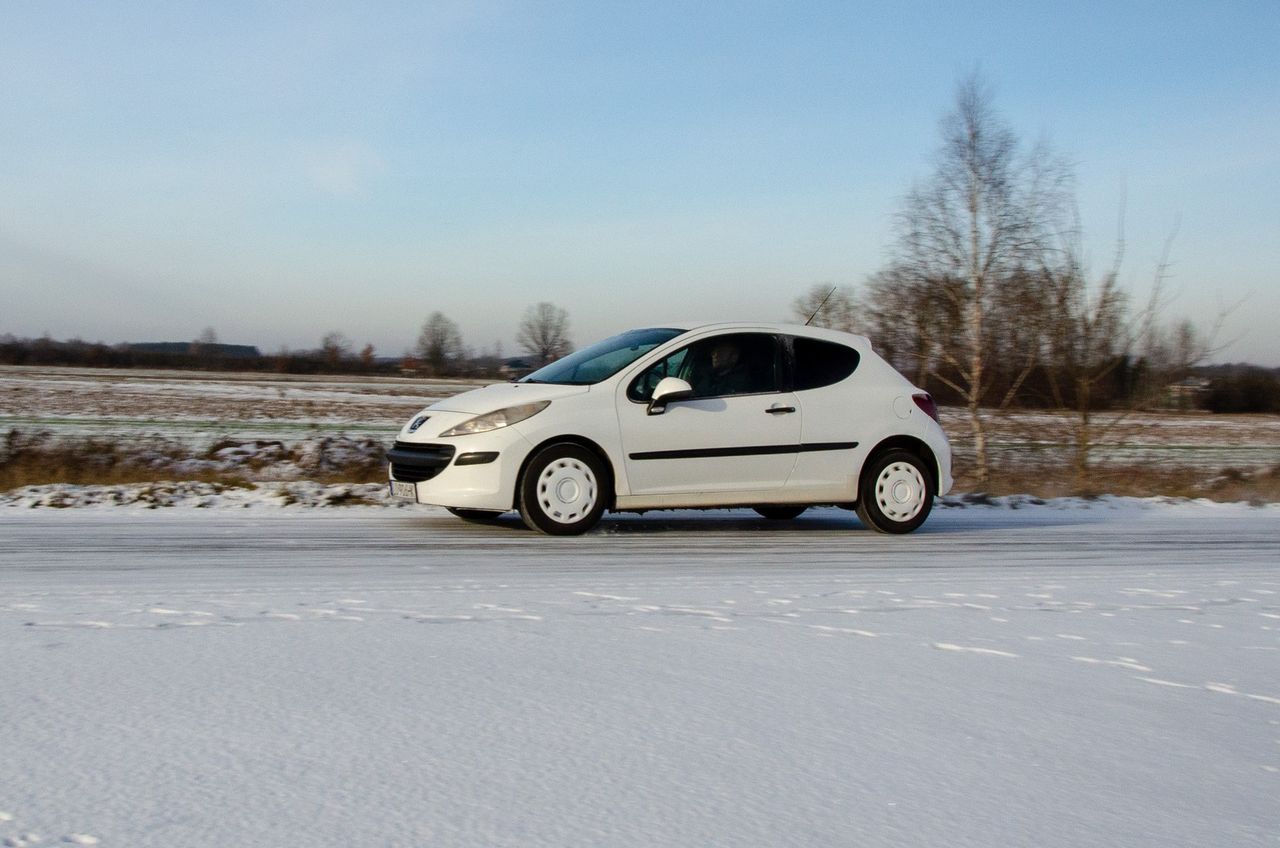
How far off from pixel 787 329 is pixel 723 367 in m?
0.67

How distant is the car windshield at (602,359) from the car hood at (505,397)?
0.17 m

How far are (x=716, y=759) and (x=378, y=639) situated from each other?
2014 mm

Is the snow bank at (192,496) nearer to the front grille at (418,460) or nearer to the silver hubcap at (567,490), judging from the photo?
the front grille at (418,460)

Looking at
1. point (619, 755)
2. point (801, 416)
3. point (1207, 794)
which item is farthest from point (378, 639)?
point (801, 416)

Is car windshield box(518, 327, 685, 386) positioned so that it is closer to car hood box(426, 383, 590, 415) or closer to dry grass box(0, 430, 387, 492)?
car hood box(426, 383, 590, 415)

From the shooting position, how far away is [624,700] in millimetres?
4039

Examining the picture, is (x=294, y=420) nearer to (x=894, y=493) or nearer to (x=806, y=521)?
(x=806, y=521)

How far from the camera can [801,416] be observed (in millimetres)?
9352

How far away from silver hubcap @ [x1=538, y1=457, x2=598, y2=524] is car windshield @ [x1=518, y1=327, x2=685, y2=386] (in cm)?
70

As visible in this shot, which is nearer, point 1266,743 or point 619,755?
point 619,755

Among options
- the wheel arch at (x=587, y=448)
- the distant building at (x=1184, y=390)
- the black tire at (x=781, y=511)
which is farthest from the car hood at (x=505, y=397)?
the distant building at (x=1184, y=390)

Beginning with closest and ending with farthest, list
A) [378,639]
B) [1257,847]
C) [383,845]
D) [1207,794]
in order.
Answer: [383,845] → [1257,847] → [1207,794] → [378,639]

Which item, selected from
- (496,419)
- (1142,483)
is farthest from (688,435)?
(1142,483)

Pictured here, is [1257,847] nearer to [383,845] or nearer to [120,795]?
[383,845]
